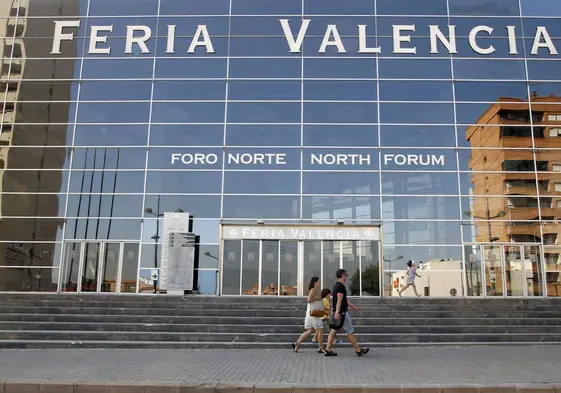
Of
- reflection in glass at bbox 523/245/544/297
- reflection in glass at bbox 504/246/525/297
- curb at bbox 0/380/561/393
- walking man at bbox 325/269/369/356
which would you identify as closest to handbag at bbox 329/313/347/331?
walking man at bbox 325/269/369/356

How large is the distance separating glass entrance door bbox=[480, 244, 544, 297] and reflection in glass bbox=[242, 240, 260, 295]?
9005 mm

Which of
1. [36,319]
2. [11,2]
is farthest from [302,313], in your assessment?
[11,2]

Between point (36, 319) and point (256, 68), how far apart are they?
13.0m

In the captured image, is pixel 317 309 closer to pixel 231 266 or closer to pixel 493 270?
pixel 231 266

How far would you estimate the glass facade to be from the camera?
66.0 feet

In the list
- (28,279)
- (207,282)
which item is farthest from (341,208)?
(28,279)

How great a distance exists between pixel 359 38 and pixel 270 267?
34.1ft

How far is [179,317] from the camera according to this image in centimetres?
1433

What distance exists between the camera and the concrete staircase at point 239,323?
42.5 ft

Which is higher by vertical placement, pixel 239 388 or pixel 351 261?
pixel 351 261

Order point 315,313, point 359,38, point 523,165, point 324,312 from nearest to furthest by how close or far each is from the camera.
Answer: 1. point 315,313
2. point 324,312
3. point 523,165
4. point 359,38

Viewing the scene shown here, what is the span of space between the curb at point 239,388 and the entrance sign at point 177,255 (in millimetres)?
11427

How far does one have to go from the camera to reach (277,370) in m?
9.22

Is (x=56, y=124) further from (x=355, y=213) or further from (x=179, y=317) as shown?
(x=355, y=213)
